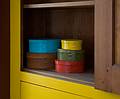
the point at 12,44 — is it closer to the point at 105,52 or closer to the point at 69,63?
the point at 69,63

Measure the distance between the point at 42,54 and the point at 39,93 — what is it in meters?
0.22

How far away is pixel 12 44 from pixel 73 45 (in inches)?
13.4

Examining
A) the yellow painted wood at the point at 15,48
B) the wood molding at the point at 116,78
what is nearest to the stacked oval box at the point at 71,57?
the yellow painted wood at the point at 15,48

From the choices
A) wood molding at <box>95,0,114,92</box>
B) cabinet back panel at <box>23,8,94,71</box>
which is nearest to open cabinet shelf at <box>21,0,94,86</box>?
cabinet back panel at <box>23,8,94,71</box>

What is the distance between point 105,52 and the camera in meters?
1.08

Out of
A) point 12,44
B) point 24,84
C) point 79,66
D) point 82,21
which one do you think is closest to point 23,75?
point 24,84

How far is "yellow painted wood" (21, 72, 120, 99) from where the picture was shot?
1.14 metres

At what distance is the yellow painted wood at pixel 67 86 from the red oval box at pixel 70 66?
0.33 ft

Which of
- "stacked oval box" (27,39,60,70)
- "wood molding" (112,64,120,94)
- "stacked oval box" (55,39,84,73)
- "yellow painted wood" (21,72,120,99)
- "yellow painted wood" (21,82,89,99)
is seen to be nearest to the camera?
"wood molding" (112,64,120,94)

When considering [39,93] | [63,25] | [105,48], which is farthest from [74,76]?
[63,25]

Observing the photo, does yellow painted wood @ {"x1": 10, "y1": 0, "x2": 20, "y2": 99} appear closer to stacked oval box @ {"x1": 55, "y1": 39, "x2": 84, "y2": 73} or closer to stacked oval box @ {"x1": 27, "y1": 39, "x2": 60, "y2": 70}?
stacked oval box @ {"x1": 27, "y1": 39, "x2": 60, "y2": 70}

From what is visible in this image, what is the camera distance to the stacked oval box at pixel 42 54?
152 centimetres
